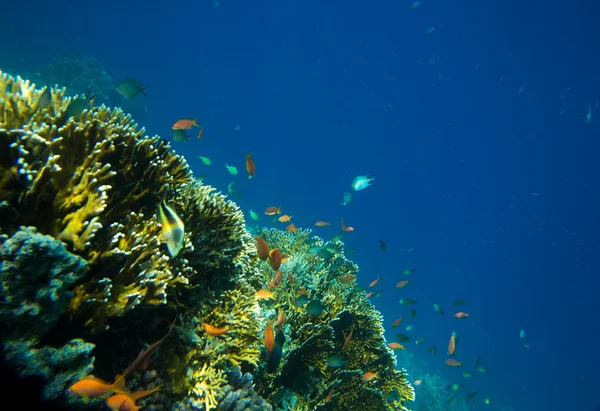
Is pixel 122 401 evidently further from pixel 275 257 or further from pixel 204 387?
pixel 275 257

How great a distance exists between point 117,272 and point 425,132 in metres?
98.1

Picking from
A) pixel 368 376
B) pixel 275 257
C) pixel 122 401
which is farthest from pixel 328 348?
pixel 122 401

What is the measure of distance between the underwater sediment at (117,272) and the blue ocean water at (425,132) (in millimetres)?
37826

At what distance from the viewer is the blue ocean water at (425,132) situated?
183 ft

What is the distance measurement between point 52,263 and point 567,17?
2859 inches

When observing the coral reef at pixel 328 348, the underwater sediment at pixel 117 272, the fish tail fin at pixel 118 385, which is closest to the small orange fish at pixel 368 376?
the coral reef at pixel 328 348

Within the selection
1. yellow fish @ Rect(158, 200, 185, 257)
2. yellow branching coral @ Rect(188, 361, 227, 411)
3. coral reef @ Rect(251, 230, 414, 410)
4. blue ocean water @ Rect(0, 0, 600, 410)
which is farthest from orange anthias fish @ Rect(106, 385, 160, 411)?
blue ocean water @ Rect(0, 0, 600, 410)

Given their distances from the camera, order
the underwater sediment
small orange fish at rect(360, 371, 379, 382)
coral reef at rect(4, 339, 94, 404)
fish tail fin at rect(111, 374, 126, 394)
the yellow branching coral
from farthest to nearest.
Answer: small orange fish at rect(360, 371, 379, 382) < the yellow branching coral < fish tail fin at rect(111, 374, 126, 394) < the underwater sediment < coral reef at rect(4, 339, 94, 404)

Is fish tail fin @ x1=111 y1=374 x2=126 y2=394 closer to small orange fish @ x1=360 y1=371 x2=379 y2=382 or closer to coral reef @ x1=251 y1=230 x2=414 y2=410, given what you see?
coral reef @ x1=251 y1=230 x2=414 y2=410

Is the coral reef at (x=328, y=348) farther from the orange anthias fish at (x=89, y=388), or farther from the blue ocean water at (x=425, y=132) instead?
the blue ocean water at (x=425, y=132)

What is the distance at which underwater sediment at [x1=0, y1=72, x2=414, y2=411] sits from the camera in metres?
1.78

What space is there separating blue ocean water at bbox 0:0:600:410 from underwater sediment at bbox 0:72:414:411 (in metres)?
37.8

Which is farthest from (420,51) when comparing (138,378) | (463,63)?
(138,378)

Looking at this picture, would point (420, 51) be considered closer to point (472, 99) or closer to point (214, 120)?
point (472, 99)
